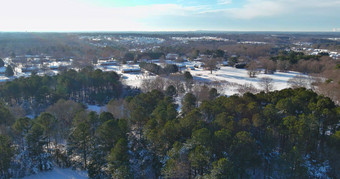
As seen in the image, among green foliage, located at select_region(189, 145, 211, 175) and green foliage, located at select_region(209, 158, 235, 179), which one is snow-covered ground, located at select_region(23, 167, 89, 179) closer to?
green foliage, located at select_region(189, 145, 211, 175)

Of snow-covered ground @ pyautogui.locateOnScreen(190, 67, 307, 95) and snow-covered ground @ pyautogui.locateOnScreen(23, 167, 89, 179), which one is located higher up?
snow-covered ground @ pyautogui.locateOnScreen(190, 67, 307, 95)

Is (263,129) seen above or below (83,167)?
above

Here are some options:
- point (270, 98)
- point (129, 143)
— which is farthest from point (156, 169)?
point (270, 98)

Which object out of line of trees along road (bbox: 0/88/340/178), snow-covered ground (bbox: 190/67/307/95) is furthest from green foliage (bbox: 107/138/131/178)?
snow-covered ground (bbox: 190/67/307/95)

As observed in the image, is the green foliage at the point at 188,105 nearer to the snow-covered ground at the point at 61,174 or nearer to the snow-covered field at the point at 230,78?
the snow-covered ground at the point at 61,174

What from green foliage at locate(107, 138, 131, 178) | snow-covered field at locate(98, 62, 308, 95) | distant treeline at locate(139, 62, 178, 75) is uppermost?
distant treeline at locate(139, 62, 178, 75)

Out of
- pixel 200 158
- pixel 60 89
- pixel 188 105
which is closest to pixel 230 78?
pixel 188 105

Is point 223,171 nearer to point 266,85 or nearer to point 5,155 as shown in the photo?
point 5,155

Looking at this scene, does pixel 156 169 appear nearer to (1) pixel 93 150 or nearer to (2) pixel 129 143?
(2) pixel 129 143
